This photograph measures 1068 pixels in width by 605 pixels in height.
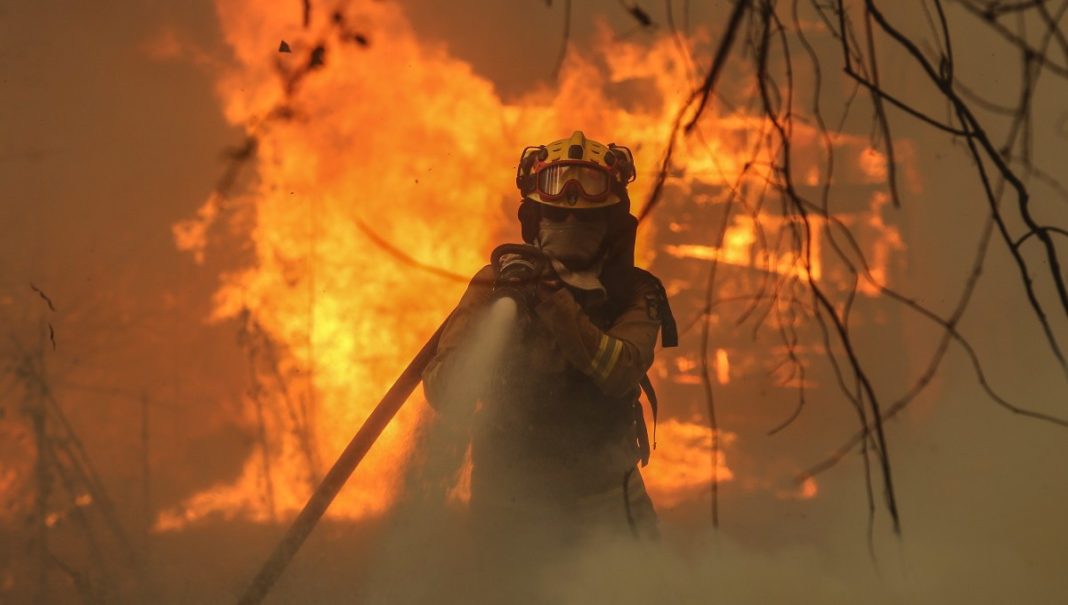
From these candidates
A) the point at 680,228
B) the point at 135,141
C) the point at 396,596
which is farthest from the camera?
the point at 680,228

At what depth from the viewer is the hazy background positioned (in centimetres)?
380

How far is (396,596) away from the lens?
361cm

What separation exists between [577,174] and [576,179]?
0.02 m

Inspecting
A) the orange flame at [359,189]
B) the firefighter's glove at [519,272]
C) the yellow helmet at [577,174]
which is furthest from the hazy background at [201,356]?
the firefighter's glove at [519,272]

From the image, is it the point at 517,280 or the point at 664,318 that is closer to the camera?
the point at 517,280

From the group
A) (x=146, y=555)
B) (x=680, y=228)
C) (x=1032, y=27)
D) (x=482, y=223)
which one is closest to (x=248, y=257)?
(x=482, y=223)

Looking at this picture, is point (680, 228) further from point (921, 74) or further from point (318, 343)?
point (318, 343)

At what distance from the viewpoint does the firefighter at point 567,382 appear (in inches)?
131

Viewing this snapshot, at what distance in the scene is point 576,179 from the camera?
3.38 metres

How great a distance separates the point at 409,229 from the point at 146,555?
5.34ft

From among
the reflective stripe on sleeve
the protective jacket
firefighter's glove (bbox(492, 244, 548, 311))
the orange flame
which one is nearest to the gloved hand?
firefighter's glove (bbox(492, 244, 548, 311))

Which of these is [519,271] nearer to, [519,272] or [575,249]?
[519,272]

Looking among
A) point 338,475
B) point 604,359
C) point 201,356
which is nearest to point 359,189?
point 201,356

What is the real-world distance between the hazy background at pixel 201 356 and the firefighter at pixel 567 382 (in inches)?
18.3
